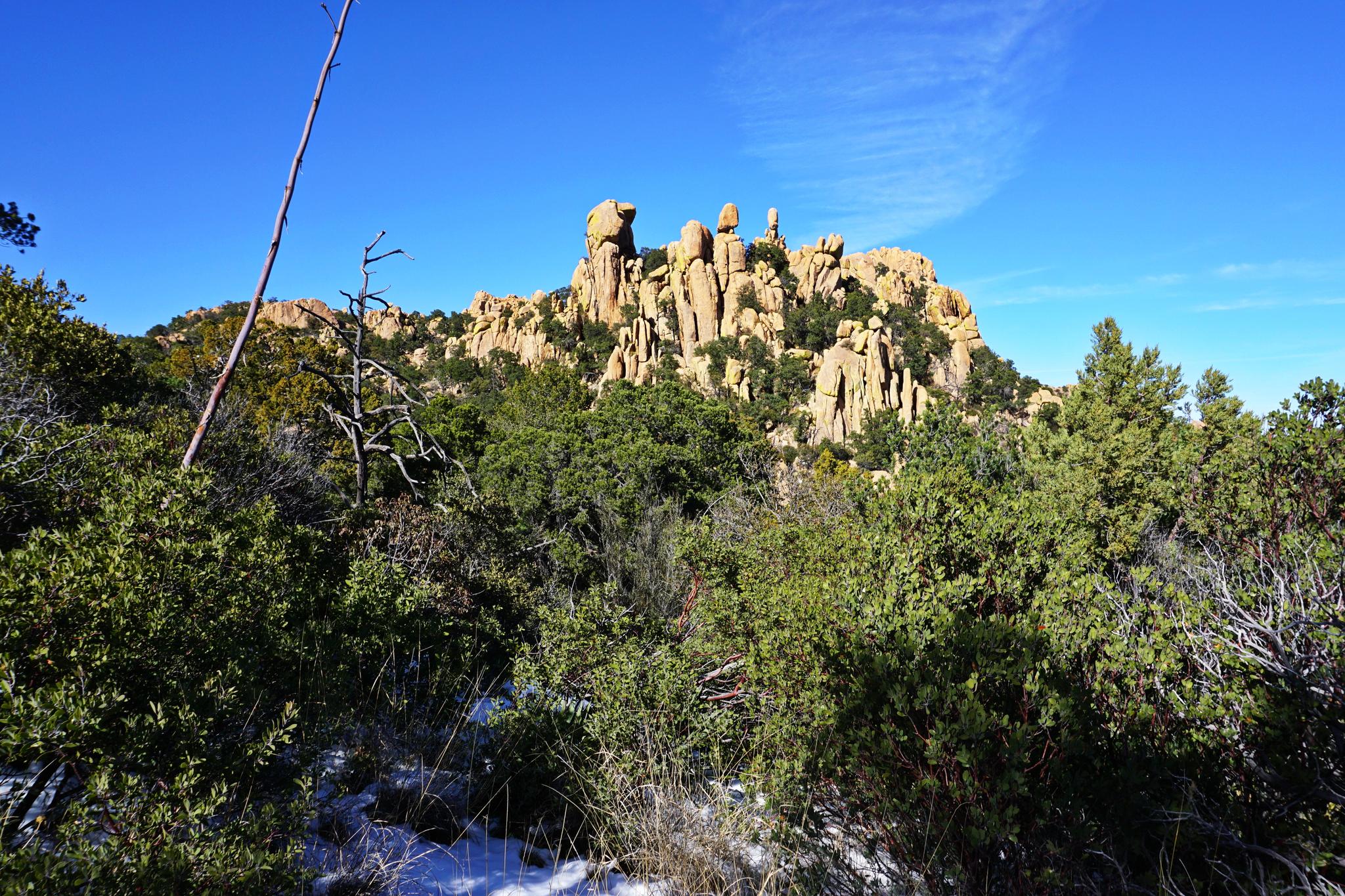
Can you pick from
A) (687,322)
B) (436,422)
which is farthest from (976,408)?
(436,422)

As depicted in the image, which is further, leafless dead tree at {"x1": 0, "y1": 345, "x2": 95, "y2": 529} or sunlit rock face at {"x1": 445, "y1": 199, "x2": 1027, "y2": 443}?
sunlit rock face at {"x1": 445, "y1": 199, "x2": 1027, "y2": 443}

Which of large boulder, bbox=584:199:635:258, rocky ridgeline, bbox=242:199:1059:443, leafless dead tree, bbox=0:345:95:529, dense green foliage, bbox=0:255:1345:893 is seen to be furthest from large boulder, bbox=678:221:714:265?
leafless dead tree, bbox=0:345:95:529

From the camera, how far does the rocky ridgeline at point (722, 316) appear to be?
153 ft

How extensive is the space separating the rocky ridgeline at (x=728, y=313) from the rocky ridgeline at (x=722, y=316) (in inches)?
4.2

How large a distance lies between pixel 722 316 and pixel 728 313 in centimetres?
71

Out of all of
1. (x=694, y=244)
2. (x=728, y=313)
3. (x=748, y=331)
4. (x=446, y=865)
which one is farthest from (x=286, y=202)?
(x=694, y=244)

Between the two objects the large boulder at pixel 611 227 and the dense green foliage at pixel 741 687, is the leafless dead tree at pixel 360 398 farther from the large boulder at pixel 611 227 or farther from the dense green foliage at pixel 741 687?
the large boulder at pixel 611 227

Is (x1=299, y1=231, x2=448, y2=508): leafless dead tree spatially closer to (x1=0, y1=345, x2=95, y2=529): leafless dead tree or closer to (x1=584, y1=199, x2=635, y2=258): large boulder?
(x1=0, y1=345, x2=95, y2=529): leafless dead tree

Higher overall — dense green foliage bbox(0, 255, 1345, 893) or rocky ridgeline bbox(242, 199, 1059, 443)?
rocky ridgeline bbox(242, 199, 1059, 443)

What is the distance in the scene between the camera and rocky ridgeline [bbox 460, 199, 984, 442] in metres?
46.2

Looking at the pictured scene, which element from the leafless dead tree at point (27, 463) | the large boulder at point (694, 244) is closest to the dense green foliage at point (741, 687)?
the leafless dead tree at point (27, 463)

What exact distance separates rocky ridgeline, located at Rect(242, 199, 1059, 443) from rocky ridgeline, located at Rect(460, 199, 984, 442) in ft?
0.35

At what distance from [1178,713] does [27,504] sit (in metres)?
6.59

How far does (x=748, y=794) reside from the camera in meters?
3.56
